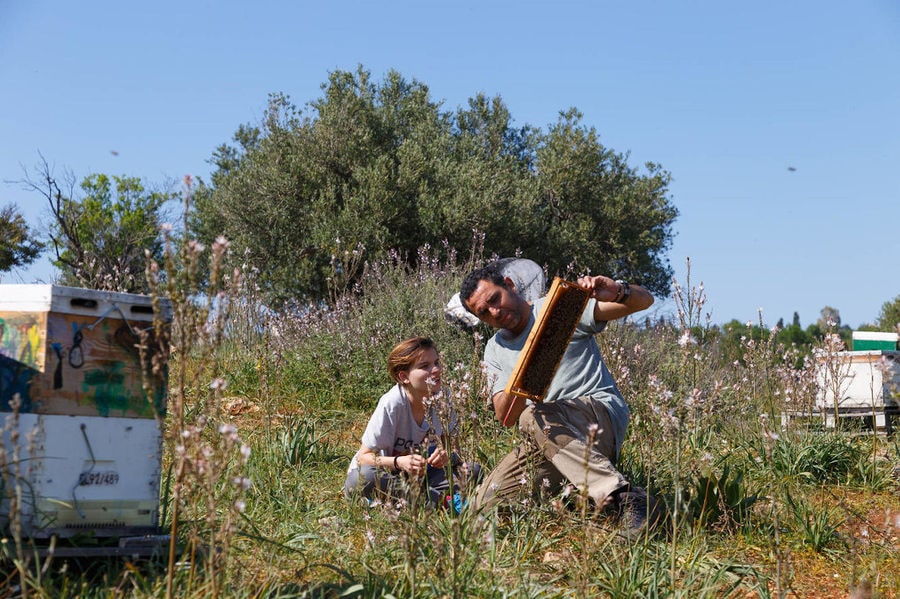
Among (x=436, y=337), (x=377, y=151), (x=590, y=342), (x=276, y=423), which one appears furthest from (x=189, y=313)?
(x=377, y=151)

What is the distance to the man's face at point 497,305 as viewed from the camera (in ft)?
16.8

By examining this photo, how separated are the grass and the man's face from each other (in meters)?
0.42

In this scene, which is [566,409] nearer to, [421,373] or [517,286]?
[421,373]

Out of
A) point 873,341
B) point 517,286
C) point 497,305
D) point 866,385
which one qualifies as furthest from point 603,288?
point 873,341

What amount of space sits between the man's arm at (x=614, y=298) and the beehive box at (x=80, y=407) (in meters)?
2.53

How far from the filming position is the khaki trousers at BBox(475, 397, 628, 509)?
14.6 feet

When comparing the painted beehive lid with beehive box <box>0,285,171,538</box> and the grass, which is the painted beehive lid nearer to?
beehive box <box>0,285,171,538</box>

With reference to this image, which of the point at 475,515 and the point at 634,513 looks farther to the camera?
the point at 634,513

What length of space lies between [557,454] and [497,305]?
101 centimetres

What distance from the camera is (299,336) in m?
9.32

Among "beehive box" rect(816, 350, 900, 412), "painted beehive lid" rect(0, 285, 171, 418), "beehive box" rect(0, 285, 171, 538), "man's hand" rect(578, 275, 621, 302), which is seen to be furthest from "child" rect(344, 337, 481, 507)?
"beehive box" rect(816, 350, 900, 412)

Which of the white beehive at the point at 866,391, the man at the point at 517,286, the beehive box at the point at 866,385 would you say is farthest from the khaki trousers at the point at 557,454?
the beehive box at the point at 866,385

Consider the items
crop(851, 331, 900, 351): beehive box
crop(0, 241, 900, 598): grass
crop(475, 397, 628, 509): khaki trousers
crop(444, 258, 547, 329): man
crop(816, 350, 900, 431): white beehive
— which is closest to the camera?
crop(0, 241, 900, 598): grass

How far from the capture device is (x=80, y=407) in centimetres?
317
